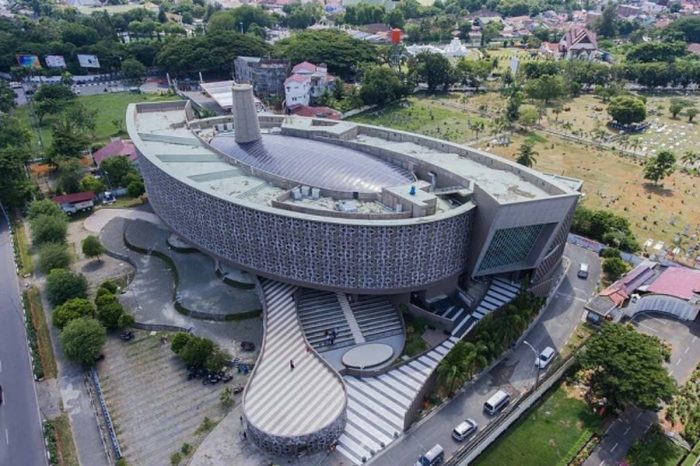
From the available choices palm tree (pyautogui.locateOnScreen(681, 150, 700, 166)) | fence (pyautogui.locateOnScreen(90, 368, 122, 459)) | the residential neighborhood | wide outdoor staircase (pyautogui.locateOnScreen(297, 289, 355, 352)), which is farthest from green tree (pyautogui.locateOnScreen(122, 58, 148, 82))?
palm tree (pyautogui.locateOnScreen(681, 150, 700, 166))

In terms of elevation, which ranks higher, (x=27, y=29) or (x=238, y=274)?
(x=27, y=29)

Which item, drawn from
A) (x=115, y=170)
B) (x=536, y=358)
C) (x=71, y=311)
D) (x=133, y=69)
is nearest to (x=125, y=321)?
(x=71, y=311)

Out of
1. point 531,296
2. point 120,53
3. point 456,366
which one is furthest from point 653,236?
point 120,53

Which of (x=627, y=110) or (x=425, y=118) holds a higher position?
(x=627, y=110)

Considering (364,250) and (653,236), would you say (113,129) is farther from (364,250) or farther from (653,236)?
(653,236)

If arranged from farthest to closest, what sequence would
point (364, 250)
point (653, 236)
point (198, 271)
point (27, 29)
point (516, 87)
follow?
point (27, 29) → point (516, 87) → point (653, 236) → point (198, 271) → point (364, 250)

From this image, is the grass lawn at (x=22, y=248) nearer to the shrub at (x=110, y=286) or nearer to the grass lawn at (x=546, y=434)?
the shrub at (x=110, y=286)

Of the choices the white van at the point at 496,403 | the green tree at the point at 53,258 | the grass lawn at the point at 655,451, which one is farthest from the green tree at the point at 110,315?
the grass lawn at the point at 655,451

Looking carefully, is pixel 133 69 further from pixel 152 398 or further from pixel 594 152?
pixel 594 152

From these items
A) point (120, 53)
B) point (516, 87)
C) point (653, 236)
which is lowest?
point (653, 236)
